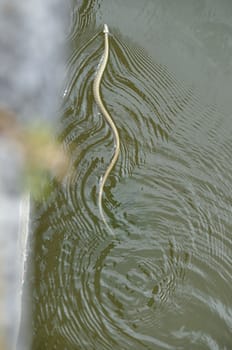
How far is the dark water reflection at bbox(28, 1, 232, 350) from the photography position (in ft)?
9.53

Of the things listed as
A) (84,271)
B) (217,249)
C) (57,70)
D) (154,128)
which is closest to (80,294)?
(84,271)

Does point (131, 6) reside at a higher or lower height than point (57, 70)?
higher

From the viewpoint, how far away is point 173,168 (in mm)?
3209

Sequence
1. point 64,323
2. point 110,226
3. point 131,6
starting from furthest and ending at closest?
point 131,6 < point 110,226 < point 64,323

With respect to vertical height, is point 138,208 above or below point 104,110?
below

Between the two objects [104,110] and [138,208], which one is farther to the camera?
[104,110]

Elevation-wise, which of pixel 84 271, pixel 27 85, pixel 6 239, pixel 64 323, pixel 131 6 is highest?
pixel 131 6

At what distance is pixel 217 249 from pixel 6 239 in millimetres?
947

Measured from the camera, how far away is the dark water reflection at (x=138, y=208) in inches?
114

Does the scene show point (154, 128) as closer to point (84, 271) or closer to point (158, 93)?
point (158, 93)

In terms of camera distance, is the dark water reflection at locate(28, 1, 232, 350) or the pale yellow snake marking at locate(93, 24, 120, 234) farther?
the pale yellow snake marking at locate(93, 24, 120, 234)

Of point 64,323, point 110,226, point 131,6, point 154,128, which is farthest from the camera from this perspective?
point 131,6

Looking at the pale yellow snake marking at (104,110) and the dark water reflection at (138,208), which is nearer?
the dark water reflection at (138,208)

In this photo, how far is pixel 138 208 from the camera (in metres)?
3.11
